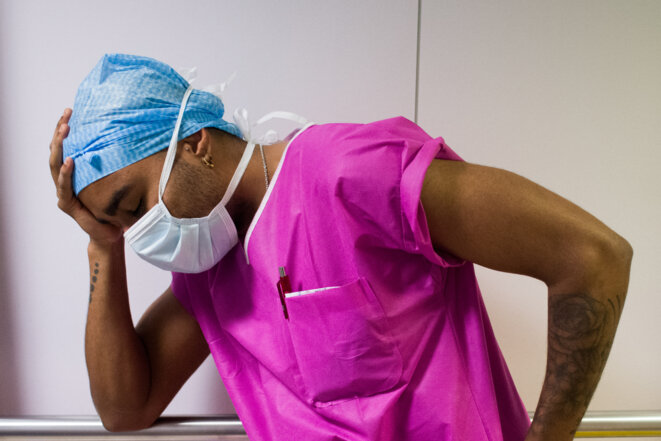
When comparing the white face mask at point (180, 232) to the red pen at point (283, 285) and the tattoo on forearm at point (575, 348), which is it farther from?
the tattoo on forearm at point (575, 348)

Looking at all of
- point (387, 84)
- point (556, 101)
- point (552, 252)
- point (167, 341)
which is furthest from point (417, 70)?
point (167, 341)

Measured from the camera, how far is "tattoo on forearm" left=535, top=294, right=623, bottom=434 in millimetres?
613

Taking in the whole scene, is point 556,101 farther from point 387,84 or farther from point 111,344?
point 111,344

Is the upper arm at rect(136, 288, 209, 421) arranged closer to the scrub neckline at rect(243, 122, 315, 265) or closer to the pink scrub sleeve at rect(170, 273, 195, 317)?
the pink scrub sleeve at rect(170, 273, 195, 317)

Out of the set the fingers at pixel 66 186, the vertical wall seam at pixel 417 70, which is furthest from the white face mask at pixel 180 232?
the vertical wall seam at pixel 417 70

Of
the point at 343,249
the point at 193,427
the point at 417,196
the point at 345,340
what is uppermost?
the point at 417,196

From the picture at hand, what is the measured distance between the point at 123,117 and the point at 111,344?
41 centimetres

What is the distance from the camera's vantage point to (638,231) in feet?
3.80

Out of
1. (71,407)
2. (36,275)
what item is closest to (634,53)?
(36,275)

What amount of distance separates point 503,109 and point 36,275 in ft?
3.47

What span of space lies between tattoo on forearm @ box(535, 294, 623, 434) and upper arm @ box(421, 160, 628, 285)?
0.14 feet

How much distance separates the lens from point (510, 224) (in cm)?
60

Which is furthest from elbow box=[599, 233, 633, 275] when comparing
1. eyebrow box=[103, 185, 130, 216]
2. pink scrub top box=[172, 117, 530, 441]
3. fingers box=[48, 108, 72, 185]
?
fingers box=[48, 108, 72, 185]

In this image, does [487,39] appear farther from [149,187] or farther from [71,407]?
[71,407]
